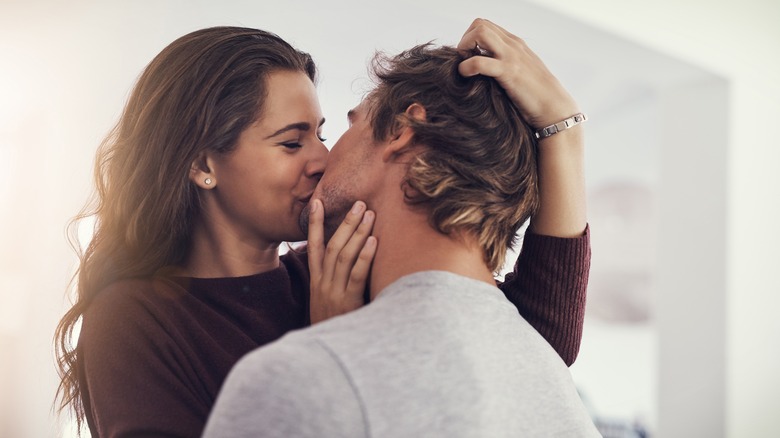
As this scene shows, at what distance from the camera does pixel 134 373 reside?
116 cm

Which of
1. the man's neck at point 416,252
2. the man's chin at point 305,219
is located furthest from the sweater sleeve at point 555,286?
the man's chin at point 305,219

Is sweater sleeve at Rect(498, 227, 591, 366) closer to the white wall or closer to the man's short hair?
the man's short hair

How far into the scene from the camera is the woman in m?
1.26

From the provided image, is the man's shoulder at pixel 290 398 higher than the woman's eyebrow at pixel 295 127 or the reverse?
the reverse

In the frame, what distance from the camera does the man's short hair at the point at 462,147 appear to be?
1063 mm

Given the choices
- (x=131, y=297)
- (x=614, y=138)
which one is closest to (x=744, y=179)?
(x=614, y=138)

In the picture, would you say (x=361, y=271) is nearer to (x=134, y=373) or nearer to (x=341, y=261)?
(x=341, y=261)

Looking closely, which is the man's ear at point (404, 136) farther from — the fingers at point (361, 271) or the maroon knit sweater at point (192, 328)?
the maroon knit sweater at point (192, 328)

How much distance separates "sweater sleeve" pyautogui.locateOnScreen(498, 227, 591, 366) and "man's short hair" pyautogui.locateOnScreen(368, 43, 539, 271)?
3.9 inches

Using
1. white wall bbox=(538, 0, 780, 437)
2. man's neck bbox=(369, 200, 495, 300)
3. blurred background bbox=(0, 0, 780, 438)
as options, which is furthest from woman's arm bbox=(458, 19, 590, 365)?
white wall bbox=(538, 0, 780, 437)

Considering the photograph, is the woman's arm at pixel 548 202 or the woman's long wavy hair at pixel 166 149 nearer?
the woman's arm at pixel 548 202

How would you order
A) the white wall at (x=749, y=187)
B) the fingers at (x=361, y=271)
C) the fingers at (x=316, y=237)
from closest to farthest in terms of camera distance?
1. the fingers at (x=361, y=271)
2. the fingers at (x=316, y=237)
3. the white wall at (x=749, y=187)

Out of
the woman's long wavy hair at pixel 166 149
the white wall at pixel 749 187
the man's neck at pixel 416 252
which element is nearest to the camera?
the man's neck at pixel 416 252

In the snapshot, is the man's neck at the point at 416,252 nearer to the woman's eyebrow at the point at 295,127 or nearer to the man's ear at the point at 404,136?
the man's ear at the point at 404,136
